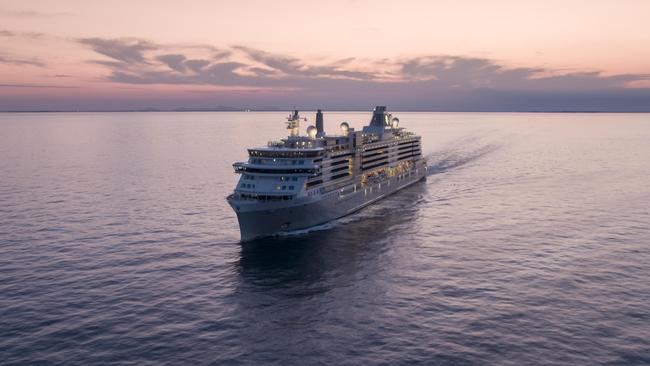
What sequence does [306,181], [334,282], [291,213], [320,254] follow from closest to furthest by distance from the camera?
[334,282]
[320,254]
[291,213]
[306,181]

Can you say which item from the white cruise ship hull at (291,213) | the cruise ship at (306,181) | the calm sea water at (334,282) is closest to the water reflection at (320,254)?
the calm sea water at (334,282)

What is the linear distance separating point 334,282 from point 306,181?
69.0 ft

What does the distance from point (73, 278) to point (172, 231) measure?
1793 centimetres

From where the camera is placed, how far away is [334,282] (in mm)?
43688

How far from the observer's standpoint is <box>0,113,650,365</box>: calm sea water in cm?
3125

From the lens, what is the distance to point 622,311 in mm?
36406

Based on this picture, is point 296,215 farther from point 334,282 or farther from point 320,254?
point 334,282

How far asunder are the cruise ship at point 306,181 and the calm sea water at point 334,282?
2.62 metres

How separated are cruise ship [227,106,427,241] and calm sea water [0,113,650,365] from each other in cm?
262

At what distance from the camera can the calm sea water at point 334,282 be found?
31.2 metres

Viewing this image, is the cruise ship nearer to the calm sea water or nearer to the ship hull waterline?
the ship hull waterline

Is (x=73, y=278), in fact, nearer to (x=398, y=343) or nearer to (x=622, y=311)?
(x=398, y=343)

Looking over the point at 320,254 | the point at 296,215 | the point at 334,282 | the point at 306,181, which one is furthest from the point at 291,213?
the point at 334,282

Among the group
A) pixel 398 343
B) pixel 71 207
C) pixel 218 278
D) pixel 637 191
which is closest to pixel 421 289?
pixel 398 343
